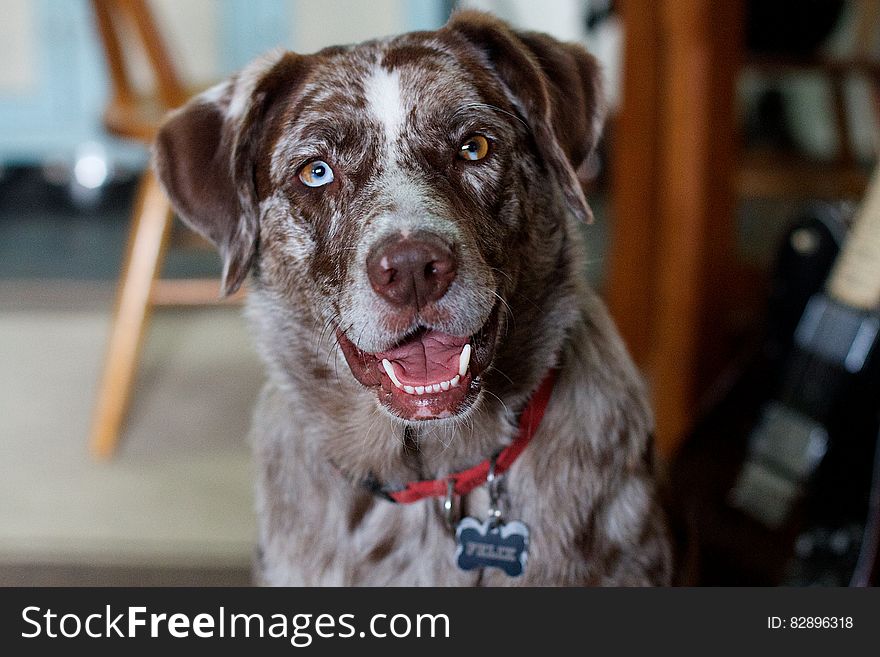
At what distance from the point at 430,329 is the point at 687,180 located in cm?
133

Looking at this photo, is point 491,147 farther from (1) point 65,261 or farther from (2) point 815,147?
(1) point 65,261

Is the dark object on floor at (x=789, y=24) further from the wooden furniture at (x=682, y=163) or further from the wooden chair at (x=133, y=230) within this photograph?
the wooden chair at (x=133, y=230)

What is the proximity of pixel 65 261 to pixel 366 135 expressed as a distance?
10.8 feet

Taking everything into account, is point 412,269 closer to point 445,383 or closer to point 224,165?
point 445,383

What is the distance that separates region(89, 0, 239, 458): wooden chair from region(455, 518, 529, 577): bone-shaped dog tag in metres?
1.54

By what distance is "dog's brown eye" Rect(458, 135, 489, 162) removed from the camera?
4.24ft

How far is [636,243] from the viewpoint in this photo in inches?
118

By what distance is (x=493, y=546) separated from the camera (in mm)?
1283

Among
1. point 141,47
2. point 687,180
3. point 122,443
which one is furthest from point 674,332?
point 141,47

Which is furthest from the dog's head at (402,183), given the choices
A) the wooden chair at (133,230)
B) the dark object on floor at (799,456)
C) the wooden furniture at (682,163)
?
the wooden chair at (133,230)

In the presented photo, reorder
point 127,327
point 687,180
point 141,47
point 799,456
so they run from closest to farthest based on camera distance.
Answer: point 799,456 < point 687,180 < point 127,327 < point 141,47

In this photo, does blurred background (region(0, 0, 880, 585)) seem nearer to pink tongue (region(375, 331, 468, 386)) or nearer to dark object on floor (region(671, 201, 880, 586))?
dark object on floor (region(671, 201, 880, 586))

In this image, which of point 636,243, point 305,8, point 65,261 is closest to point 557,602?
point 636,243

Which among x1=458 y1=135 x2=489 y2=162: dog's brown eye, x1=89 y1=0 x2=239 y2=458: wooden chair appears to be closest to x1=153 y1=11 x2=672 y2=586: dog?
x1=458 y1=135 x2=489 y2=162: dog's brown eye
